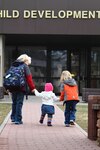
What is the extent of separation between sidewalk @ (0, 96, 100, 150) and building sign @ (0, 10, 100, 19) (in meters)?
11.8

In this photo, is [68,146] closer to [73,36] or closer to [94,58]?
[73,36]

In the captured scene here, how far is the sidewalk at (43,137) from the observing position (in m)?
10.3

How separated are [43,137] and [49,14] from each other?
15.2 m

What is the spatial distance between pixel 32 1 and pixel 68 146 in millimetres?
16948

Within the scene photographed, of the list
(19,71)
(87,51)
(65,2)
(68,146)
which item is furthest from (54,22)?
(68,146)

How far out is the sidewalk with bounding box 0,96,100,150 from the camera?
10312 millimetres

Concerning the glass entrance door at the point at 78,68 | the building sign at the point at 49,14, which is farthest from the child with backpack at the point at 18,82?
the glass entrance door at the point at 78,68

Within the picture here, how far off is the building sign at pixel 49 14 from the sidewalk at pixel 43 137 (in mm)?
11770

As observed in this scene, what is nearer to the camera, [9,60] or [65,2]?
[65,2]

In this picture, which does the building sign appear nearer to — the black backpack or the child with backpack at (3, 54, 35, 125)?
the child with backpack at (3, 54, 35, 125)

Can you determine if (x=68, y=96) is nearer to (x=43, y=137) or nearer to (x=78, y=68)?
(x=43, y=137)

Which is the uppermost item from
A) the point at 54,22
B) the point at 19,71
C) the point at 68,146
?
the point at 54,22

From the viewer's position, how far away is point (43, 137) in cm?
1180

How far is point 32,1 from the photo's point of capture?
86.9ft
